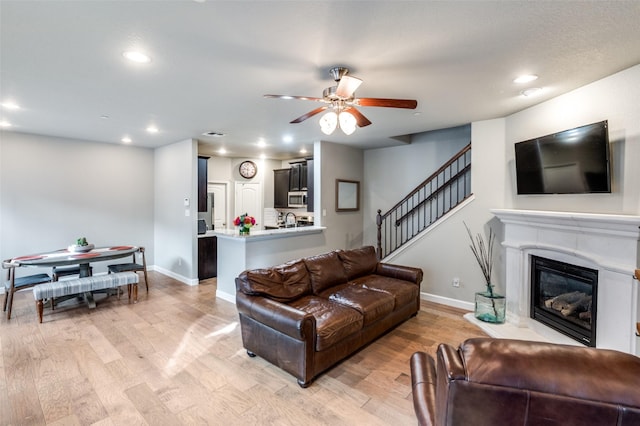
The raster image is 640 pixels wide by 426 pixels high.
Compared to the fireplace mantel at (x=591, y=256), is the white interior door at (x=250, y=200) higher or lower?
higher

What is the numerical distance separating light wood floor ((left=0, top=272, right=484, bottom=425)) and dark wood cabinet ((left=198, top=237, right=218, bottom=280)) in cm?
167

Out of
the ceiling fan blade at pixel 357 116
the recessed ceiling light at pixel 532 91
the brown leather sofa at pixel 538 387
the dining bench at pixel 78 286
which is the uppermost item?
the recessed ceiling light at pixel 532 91

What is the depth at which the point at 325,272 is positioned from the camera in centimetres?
364

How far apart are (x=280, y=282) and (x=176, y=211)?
3.63 metres

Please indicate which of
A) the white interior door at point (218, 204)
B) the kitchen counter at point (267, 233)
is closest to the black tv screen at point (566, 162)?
the kitchen counter at point (267, 233)

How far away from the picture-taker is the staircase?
202 inches

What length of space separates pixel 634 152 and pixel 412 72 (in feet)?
6.44

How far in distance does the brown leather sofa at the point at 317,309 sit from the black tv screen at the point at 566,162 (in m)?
1.77

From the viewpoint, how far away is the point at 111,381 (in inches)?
102

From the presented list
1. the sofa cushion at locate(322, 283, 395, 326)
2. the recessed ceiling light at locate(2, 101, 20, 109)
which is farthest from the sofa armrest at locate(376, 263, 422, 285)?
the recessed ceiling light at locate(2, 101, 20, 109)

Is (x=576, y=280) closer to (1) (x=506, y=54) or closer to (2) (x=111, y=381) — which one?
(1) (x=506, y=54)

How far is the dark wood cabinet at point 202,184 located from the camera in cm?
571

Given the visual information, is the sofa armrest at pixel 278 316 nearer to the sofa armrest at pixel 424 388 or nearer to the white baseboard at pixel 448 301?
the sofa armrest at pixel 424 388

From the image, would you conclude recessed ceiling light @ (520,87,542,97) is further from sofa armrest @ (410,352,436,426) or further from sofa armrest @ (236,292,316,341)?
sofa armrest @ (236,292,316,341)
